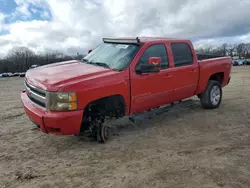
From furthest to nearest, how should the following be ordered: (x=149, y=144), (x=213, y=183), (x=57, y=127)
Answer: (x=149, y=144) < (x=57, y=127) < (x=213, y=183)

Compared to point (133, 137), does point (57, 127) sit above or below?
above

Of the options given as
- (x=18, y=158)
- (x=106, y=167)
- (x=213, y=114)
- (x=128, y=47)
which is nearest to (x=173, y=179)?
(x=106, y=167)

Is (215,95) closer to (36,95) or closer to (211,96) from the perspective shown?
(211,96)

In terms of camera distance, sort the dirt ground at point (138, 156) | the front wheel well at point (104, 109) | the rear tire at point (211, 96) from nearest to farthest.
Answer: the dirt ground at point (138, 156)
the front wheel well at point (104, 109)
the rear tire at point (211, 96)

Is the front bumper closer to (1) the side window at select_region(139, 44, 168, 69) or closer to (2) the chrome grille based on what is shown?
(2) the chrome grille

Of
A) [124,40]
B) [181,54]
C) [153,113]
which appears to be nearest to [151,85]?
[153,113]

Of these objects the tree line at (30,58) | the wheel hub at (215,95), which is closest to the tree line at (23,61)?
the tree line at (30,58)

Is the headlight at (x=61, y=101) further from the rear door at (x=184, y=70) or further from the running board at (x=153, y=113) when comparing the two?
the rear door at (x=184, y=70)

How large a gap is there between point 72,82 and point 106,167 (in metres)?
1.43

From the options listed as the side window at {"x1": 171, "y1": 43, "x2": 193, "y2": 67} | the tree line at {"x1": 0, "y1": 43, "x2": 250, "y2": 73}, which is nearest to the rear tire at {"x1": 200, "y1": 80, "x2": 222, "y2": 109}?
the side window at {"x1": 171, "y1": 43, "x2": 193, "y2": 67}

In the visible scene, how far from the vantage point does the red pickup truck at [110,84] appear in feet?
13.5

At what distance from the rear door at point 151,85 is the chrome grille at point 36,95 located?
1645mm

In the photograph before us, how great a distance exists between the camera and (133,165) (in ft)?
12.5

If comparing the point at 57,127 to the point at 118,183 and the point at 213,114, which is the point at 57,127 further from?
the point at 213,114
